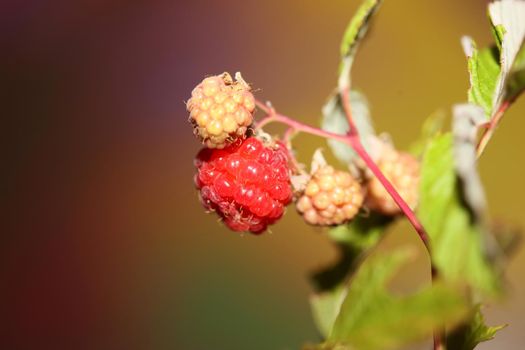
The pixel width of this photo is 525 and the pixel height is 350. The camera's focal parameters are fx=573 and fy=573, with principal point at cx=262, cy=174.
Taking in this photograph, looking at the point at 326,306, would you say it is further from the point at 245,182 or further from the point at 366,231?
the point at 245,182

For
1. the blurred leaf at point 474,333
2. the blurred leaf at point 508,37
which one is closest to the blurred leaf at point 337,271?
the blurred leaf at point 474,333

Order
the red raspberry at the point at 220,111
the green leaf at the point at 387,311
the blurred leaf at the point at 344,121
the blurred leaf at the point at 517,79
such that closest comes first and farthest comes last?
the green leaf at the point at 387,311 < the blurred leaf at the point at 517,79 < the red raspberry at the point at 220,111 < the blurred leaf at the point at 344,121

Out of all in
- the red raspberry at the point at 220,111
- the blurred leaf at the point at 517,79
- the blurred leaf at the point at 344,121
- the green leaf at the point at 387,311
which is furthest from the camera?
the blurred leaf at the point at 344,121

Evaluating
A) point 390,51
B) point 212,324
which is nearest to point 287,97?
point 390,51

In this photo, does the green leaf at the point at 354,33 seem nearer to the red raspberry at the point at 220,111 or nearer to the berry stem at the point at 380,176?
the berry stem at the point at 380,176

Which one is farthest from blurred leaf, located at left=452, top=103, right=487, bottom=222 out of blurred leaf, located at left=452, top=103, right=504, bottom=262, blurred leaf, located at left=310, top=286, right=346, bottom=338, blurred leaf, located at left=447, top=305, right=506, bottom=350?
blurred leaf, located at left=310, top=286, right=346, bottom=338

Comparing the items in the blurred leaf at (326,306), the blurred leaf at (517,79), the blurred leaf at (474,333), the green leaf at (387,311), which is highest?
the blurred leaf at (517,79)

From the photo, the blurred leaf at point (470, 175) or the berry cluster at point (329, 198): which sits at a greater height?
the berry cluster at point (329, 198)

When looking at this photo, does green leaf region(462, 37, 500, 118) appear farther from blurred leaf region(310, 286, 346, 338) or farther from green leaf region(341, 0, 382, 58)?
blurred leaf region(310, 286, 346, 338)
